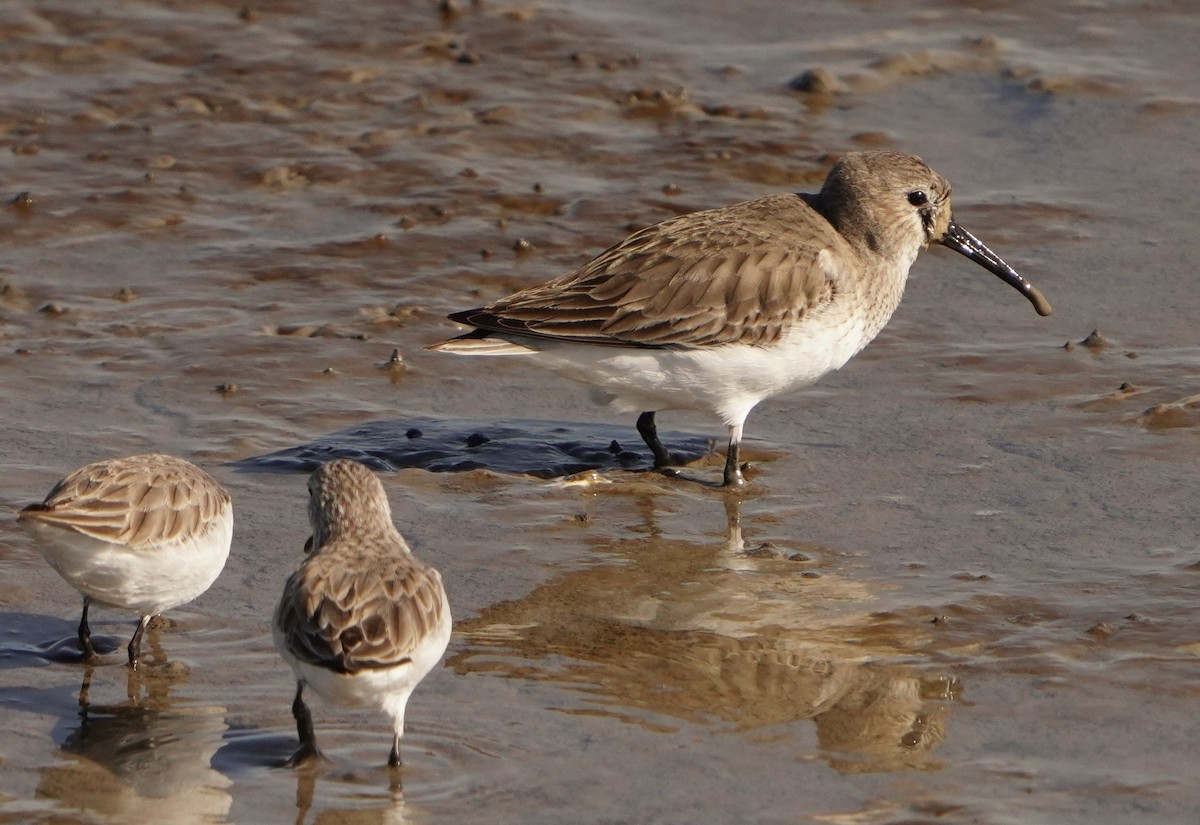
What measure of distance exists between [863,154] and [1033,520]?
254 centimetres

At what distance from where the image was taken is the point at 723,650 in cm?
819

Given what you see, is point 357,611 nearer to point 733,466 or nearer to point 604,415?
point 733,466

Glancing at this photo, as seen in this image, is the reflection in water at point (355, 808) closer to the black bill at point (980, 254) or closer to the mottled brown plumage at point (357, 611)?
the mottled brown plumage at point (357, 611)

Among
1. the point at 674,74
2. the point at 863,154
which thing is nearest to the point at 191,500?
the point at 863,154

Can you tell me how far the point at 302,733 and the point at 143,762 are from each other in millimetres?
651

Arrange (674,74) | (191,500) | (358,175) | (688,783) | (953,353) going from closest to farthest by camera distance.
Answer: (688,783) < (191,500) < (953,353) < (358,175) < (674,74)

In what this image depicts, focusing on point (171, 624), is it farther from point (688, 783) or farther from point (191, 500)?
point (688, 783)

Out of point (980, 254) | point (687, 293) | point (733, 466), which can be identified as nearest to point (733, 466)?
point (733, 466)

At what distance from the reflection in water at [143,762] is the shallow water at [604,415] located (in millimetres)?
20

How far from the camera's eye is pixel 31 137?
14.5m

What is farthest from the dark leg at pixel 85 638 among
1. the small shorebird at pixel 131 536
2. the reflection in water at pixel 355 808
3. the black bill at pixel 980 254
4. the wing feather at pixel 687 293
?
the black bill at pixel 980 254

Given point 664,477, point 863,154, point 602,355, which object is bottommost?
point 664,477

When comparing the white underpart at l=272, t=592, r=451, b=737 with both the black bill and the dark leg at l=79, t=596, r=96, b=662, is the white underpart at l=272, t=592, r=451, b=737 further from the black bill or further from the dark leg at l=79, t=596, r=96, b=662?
the black bill

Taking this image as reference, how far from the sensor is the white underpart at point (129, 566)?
24.3 feet
